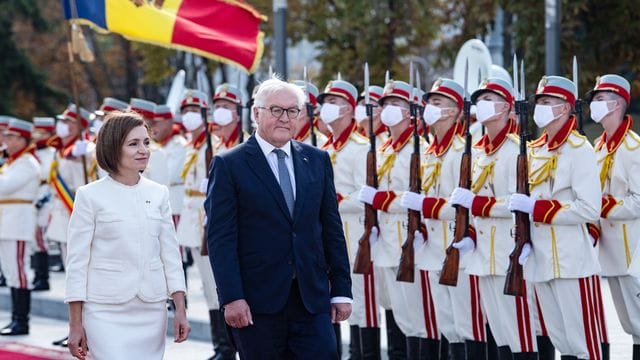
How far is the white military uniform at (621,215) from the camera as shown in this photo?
848 cm

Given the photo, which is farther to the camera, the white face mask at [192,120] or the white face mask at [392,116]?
the white face mask at [192,120]

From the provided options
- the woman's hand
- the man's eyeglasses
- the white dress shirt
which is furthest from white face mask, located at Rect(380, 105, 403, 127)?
the woman's hand

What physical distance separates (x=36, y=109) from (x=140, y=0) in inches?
680

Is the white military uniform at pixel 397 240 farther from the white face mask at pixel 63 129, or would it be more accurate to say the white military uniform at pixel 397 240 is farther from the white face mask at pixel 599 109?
the white face mask at pixel 63 129

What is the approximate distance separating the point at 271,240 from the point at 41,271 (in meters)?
10.0

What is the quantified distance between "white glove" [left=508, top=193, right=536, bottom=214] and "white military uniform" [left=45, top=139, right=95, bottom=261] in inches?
257

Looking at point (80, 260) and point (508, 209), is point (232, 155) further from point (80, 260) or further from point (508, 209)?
point (508, 209)

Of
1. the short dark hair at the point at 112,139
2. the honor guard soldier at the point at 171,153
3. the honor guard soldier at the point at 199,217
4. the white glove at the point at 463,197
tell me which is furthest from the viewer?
the honor guard soldier at the point at 171,153

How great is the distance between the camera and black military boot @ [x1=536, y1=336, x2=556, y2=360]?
8.73m

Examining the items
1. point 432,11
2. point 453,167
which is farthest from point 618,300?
point 432,11

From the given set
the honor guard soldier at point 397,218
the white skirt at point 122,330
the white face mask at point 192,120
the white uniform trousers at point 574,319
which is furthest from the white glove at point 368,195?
the white skirt at point 122,330

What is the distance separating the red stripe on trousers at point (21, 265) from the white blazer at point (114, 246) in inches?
245

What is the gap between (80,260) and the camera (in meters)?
6.24

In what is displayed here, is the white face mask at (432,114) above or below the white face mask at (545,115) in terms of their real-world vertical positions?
above
